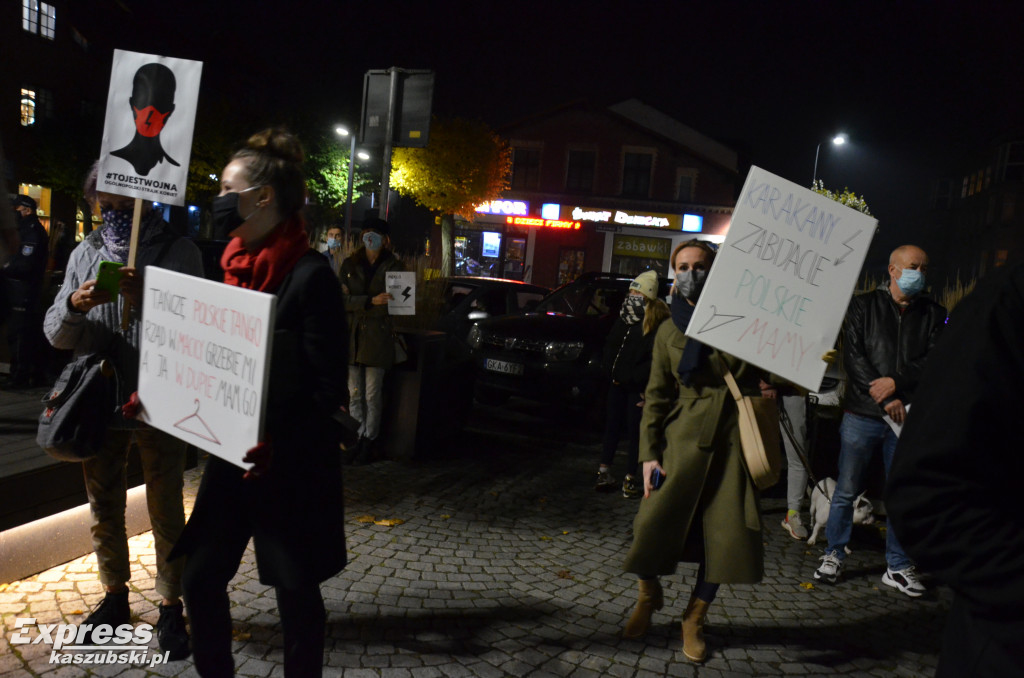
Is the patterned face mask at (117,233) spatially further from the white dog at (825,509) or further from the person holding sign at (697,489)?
the white dog at (825,509)

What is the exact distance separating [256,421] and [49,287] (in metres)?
9.55

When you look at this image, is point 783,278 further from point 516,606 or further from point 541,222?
point 541,222

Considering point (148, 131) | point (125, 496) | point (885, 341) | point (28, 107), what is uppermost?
point (28, 107)

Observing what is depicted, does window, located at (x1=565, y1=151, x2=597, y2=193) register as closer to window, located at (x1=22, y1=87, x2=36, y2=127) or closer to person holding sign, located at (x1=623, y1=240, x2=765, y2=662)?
window, located at (x1=22, y1=87, x2=36, y2=127)

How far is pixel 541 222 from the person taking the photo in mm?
40188

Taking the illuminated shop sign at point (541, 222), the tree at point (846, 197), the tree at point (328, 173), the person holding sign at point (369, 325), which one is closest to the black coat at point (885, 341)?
the person holding sign at point (369, 325)

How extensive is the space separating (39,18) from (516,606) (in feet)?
108

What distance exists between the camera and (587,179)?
134ft

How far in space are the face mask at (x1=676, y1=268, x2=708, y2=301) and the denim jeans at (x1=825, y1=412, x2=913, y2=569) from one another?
73.6 inches

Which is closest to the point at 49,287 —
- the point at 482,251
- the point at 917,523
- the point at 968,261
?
Answer: the point at 917,523

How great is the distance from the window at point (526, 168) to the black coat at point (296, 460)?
39.3m

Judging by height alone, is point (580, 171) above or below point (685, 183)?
above

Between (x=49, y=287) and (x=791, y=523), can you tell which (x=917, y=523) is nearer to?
(x=791, y=523)

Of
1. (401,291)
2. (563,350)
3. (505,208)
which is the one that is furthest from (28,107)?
(401,291)
